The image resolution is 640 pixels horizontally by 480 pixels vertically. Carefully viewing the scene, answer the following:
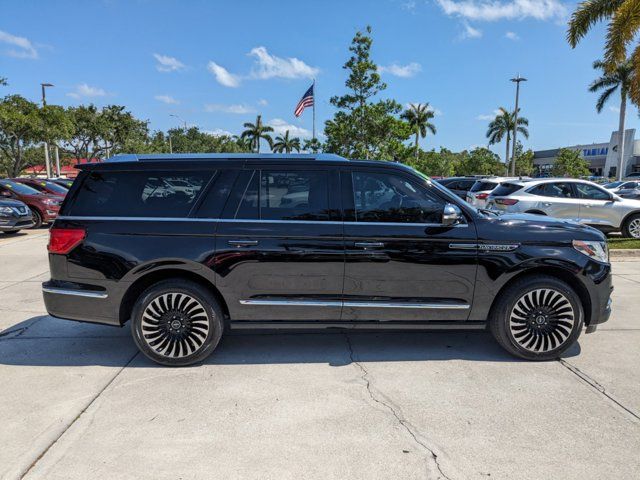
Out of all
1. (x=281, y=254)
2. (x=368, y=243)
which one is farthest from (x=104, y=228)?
(x=368, y=243)

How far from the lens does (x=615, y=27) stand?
13.8 meters

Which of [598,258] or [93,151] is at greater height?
[93,151]

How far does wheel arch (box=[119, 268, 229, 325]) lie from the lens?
4039 mm

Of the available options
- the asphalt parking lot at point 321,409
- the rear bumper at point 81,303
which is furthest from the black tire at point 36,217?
the rear bumper at point 81,303

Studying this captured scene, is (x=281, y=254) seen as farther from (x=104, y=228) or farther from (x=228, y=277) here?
(x=104, y=228)

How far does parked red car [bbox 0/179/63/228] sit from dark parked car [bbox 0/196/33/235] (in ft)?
5.47

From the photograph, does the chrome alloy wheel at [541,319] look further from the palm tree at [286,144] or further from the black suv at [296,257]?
the palm tree at [286,144]

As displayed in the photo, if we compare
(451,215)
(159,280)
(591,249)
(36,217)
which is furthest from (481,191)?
(36,217)

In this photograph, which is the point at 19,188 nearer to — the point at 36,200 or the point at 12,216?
the point at 36,200

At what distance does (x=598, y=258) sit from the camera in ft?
13.7

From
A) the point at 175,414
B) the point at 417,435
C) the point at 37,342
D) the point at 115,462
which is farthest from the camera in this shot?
the point at 37,342

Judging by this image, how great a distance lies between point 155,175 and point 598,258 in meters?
4.03

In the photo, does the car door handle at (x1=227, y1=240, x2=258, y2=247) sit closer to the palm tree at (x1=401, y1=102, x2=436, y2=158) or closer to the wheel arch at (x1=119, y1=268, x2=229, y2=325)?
the wheel arch at (x1=119, y1=268, x2=229, y2=325)

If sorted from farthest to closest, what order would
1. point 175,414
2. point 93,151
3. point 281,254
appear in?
point 93,151 → point 281,254 → point 175,414
